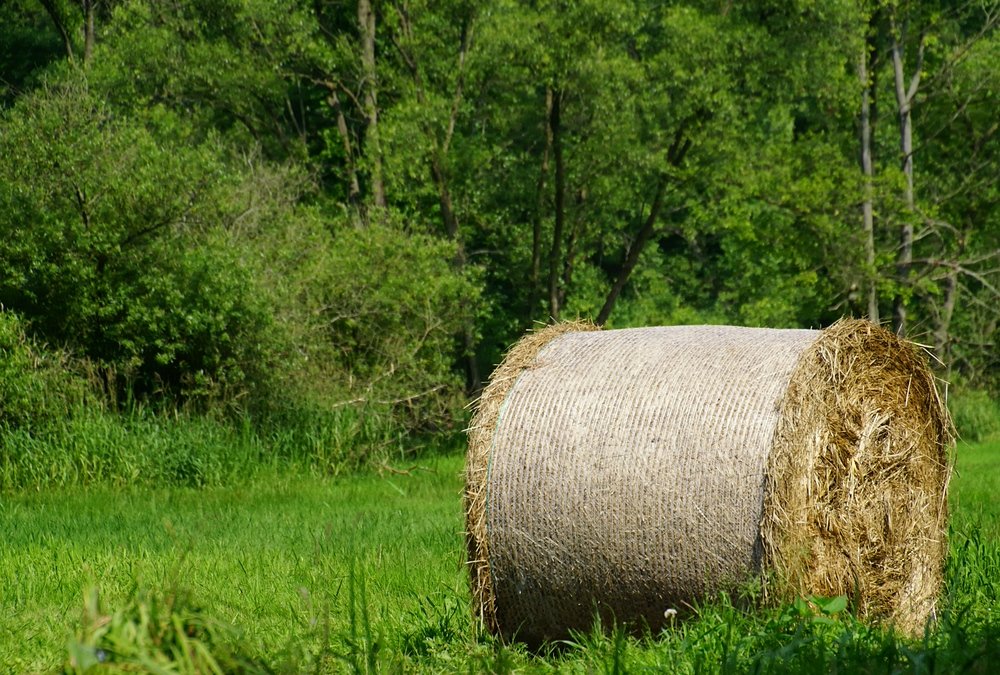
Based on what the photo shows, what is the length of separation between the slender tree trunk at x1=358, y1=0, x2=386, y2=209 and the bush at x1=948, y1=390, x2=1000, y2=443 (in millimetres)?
11718

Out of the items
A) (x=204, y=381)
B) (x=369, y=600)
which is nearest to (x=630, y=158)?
(x=204, y=381)

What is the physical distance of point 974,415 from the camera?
2464cm

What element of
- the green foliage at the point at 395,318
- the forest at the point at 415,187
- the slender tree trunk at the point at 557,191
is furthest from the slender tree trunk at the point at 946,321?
the green foliage at the point at 395,318

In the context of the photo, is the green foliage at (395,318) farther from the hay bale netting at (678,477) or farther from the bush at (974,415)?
the hay bale netting at (678,477)

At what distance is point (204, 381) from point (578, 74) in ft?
30.8

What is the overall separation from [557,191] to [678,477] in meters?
19.7

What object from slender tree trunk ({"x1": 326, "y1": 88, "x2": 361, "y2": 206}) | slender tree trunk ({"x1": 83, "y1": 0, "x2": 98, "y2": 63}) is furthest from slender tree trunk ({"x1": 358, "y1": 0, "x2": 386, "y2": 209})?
slender tree trunk ({"x1": 83, "y1": 0, "x2": 98, "y2": 63})

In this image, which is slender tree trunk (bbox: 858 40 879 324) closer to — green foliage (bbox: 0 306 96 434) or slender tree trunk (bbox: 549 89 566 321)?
slender tree trunk (bbox: 549 89 566 321)

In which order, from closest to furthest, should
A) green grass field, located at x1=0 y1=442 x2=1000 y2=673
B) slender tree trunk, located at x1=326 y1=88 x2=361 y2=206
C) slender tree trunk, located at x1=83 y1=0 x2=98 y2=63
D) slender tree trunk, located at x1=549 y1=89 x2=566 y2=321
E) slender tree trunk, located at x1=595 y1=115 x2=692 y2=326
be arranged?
1. green grass field, located at x1=0 y1=442 x2=1000 y2=673
2. slender tree trunk, located at x1=549 y1=89 x2=566 y2=321
3. slender tree trunk, located at x1=595 y1=115 x2=692 y2=326
4. slender tree trunk, located at x1=326 y1=88 x2=361 y2=206
5. slender tree trunk, located at x1=83 y1=0 x2=98 y2=63

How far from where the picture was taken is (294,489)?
1523 centimetres

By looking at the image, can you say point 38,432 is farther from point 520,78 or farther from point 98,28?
point 98,28

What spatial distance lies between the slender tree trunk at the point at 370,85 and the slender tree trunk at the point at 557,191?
11.0 ft

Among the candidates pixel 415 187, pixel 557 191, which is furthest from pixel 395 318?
pixel 415 187

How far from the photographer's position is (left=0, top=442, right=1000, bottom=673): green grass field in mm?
3936
